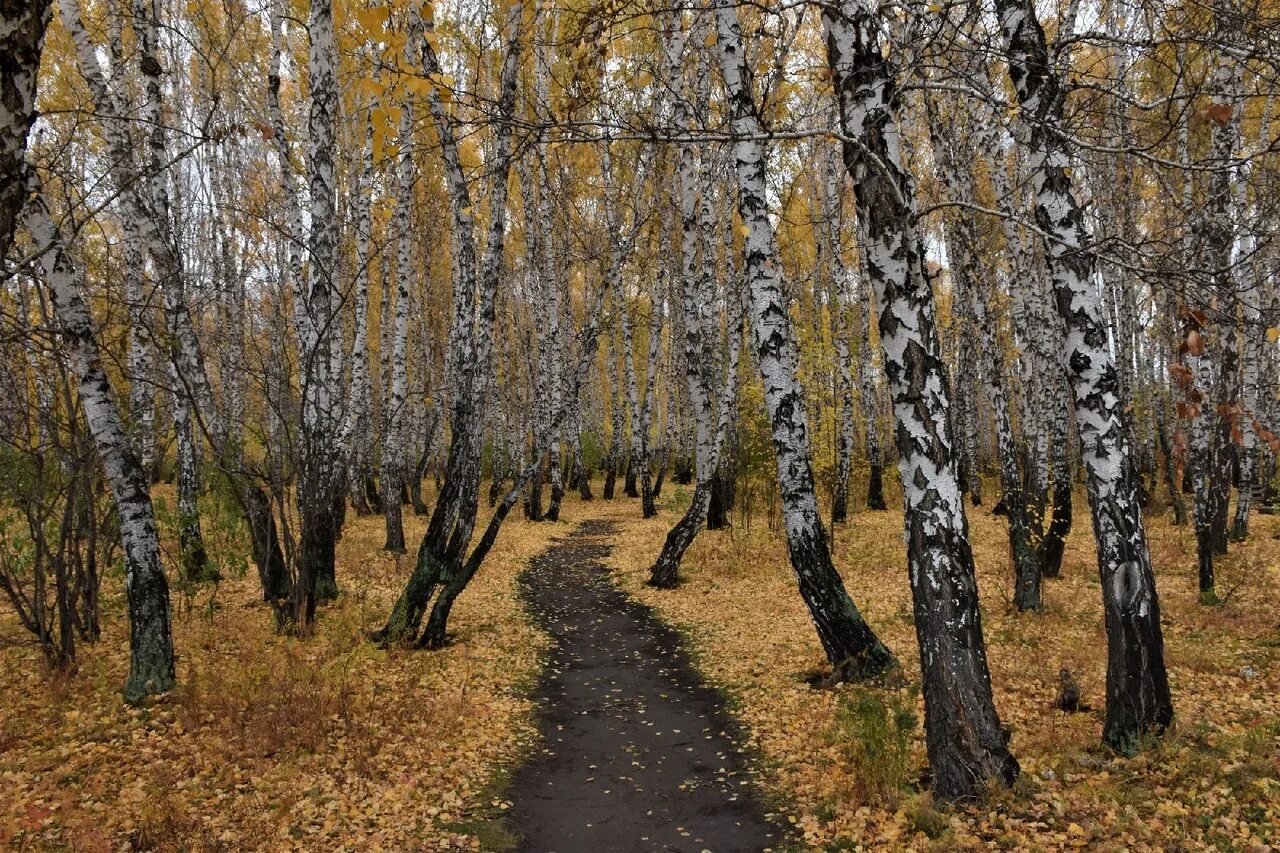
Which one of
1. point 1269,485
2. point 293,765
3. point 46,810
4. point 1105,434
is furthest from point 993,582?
point 1269,485

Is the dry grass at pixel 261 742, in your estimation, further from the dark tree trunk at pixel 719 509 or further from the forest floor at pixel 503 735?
the dark tree trunk at pixel 719 509

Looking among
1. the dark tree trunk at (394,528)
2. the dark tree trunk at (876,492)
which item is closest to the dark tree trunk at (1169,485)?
the dark tree trunk at (876,492)

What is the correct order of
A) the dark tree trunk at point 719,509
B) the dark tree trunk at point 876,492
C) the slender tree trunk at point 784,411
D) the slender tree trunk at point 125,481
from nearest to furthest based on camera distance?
→ the slender tree trunk at point 125,481 → the slender tree trunk at point 784,411 → the dark tree trunk at point 719,509 → the dark tree trunk at point 876,492

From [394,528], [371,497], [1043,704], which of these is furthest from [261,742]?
[371,497]

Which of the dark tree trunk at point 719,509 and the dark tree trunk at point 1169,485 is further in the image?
the dark tree trunk at point 719,509

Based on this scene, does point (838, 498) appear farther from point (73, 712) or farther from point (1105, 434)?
point (73, 712)

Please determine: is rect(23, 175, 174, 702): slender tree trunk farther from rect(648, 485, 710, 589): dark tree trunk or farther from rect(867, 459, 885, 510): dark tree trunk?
rect(867, 459, 885, 510): dark tree trunk

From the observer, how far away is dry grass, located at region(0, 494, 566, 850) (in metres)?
4.44

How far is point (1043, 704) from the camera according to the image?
5.96 metres

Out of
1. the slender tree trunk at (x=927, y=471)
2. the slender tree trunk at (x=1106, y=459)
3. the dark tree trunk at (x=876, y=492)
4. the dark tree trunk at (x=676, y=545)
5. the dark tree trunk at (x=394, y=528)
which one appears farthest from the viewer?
the dark tree trunk at (x=876, y=492)

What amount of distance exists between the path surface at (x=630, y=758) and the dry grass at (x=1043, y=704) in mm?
369

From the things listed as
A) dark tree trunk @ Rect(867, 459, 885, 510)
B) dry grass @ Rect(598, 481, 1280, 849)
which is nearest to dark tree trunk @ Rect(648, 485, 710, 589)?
dry grass @ Rect(598, 481, 1280, 849)

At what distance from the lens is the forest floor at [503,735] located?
4242 mm

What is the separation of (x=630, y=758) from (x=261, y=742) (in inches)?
113
